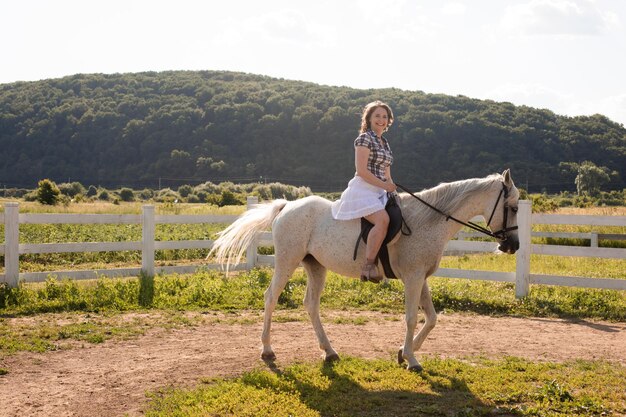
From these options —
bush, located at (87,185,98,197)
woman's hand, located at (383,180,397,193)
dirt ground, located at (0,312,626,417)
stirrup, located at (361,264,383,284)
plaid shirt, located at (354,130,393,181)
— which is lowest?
bush, located at (87,185,98,197)

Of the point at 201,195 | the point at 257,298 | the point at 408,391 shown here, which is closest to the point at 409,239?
the point at 408,391

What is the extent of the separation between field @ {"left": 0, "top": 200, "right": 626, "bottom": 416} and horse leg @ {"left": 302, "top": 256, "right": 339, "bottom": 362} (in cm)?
25

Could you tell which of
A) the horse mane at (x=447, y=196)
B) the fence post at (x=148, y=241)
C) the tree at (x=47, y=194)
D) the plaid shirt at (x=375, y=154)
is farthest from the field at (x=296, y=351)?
the tree at (x=47, y=194)

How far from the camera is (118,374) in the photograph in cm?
617

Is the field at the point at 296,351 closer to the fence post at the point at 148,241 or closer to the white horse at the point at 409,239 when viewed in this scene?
the white horse at the point at 409,239

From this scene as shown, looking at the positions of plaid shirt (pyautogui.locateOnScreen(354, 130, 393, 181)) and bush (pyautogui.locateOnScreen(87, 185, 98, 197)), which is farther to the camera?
bush (pyautogui.locateOnScreen(87, 185, 98, 197))

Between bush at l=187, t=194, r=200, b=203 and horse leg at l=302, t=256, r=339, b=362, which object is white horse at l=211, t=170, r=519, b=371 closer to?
horse leg at l=302, t=256, r=339, b=362

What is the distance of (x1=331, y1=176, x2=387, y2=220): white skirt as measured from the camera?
6.33 metres

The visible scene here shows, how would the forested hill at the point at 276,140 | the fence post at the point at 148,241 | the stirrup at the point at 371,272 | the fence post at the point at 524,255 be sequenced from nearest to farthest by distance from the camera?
the stirrup at the point at 371,272
the fence post at the point at 524,255
the fence post at the point at 148,241
the forested hill at the point at 276,140

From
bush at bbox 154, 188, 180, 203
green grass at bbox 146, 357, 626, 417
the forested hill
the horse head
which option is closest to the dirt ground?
green grass at bbox 146, 357, 626, 417

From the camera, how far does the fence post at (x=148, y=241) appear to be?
461 inches

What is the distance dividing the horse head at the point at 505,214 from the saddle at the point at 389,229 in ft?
2.85

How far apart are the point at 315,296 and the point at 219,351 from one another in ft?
4.13

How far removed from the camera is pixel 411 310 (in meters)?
6.33
